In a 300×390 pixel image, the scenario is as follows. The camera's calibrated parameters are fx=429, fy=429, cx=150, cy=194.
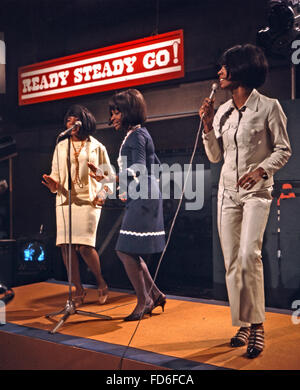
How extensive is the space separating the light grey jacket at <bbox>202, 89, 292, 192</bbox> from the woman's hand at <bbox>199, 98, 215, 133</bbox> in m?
0.10

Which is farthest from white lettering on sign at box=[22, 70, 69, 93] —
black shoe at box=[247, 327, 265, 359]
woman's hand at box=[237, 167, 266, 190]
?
black shoe at box=[247, 327, 265, 359]

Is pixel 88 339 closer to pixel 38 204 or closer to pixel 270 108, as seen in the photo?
pixel 270 108

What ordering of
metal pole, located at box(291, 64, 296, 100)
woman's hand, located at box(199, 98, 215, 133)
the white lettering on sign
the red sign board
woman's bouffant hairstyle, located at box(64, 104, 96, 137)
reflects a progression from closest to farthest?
woman's hand, located at box(199, 98, 215, 133), metal pole, located at box(291, 64, 296, 100), woman's bouffant hairstyle, located at box(64, 104, 96, 137), the red sign board, the white lettering on sign

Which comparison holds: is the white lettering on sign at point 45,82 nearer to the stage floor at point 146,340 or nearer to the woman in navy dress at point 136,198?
the woman in navy dress at point 136,198

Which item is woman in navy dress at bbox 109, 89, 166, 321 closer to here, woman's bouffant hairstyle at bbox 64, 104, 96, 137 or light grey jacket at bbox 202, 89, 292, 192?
woman's bouffant hairstyle at bbox 64, 104, 96, 137

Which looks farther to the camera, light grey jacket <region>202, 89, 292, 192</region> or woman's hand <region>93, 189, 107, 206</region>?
woman's hand <region>93, 189, 107, 206</region>

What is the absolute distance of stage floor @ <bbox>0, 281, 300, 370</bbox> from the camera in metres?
2.24

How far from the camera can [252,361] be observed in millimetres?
2172

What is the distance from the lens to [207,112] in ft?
8.36

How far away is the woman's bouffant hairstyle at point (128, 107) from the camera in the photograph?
318cm

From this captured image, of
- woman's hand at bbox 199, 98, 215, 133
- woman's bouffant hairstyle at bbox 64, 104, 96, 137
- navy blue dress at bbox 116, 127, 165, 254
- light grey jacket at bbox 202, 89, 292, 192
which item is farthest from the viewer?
woman's bouffant hairstyle at bbox 64, 104, 96, 137
